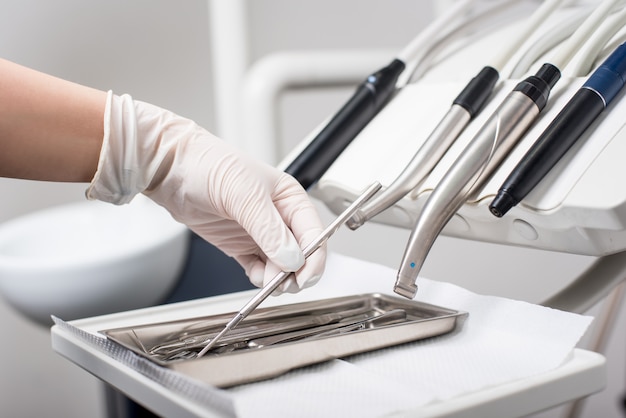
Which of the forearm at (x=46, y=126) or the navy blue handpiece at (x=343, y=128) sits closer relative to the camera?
the forearm at (x=46, y=126)

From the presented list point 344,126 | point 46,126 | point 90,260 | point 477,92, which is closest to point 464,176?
point 477,92

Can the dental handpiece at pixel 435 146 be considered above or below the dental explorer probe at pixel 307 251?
above

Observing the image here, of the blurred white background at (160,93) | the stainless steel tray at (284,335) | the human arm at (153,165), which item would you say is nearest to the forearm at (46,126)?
the human arm at (153,165)

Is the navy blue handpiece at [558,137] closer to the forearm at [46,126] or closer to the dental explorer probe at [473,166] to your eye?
the dental explorer probe at [473,166]

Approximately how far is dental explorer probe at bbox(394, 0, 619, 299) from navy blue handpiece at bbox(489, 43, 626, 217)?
0.10 ft

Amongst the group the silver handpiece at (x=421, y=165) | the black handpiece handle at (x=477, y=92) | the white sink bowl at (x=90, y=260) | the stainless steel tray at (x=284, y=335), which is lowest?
the white sink bowl at (x=90, y=260)

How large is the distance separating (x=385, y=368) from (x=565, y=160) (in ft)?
0.66

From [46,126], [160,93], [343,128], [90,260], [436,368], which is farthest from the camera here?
[160,93]

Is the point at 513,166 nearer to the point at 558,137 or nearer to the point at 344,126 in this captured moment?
the point at 558,137

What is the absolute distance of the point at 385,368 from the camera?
16.6 inches

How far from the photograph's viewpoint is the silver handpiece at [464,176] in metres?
0.49

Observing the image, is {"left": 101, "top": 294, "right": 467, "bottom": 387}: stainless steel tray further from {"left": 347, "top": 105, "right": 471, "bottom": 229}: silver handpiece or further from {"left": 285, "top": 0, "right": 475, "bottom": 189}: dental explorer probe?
{"left": 285, "top": 0, "right": 475, "bottom": 189}: dental explorer probe

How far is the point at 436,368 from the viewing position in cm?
42

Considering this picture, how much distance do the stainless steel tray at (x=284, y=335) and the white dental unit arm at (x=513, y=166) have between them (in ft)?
0.26
